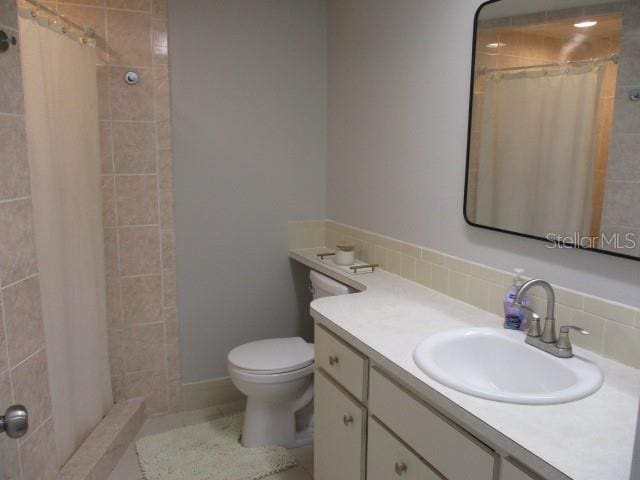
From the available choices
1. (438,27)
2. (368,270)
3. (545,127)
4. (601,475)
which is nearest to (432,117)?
(438,27)

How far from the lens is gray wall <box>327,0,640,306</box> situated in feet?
5.73

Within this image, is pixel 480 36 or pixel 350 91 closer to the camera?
pixel 480 36

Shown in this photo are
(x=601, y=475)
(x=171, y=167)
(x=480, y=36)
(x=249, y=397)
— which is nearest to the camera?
(x=601, y=475)

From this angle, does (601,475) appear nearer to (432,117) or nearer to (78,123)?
(432,117)

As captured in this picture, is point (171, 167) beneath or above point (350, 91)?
beneath

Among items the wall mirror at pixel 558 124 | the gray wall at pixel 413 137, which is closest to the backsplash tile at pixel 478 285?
the gray wall at pixel 413 137

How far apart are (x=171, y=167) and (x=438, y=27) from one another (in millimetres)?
1454

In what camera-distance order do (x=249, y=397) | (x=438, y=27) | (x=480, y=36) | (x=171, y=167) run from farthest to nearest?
(x=171, y=167) < (x=249, y=397) < (x=438, y=27) < (x=480, y=36)

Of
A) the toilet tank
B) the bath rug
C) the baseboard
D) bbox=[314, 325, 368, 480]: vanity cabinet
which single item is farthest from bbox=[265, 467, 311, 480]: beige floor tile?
the toilet tank

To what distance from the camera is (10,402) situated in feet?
4.92

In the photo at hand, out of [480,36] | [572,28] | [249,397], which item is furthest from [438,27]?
[249,397]

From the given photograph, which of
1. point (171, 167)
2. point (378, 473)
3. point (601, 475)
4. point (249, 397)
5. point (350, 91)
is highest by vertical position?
point (350, 91)

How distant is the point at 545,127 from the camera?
1.68 meters

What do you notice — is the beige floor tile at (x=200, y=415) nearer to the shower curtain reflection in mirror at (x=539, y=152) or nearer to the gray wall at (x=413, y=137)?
the gray wall at (x=413, y=137)
